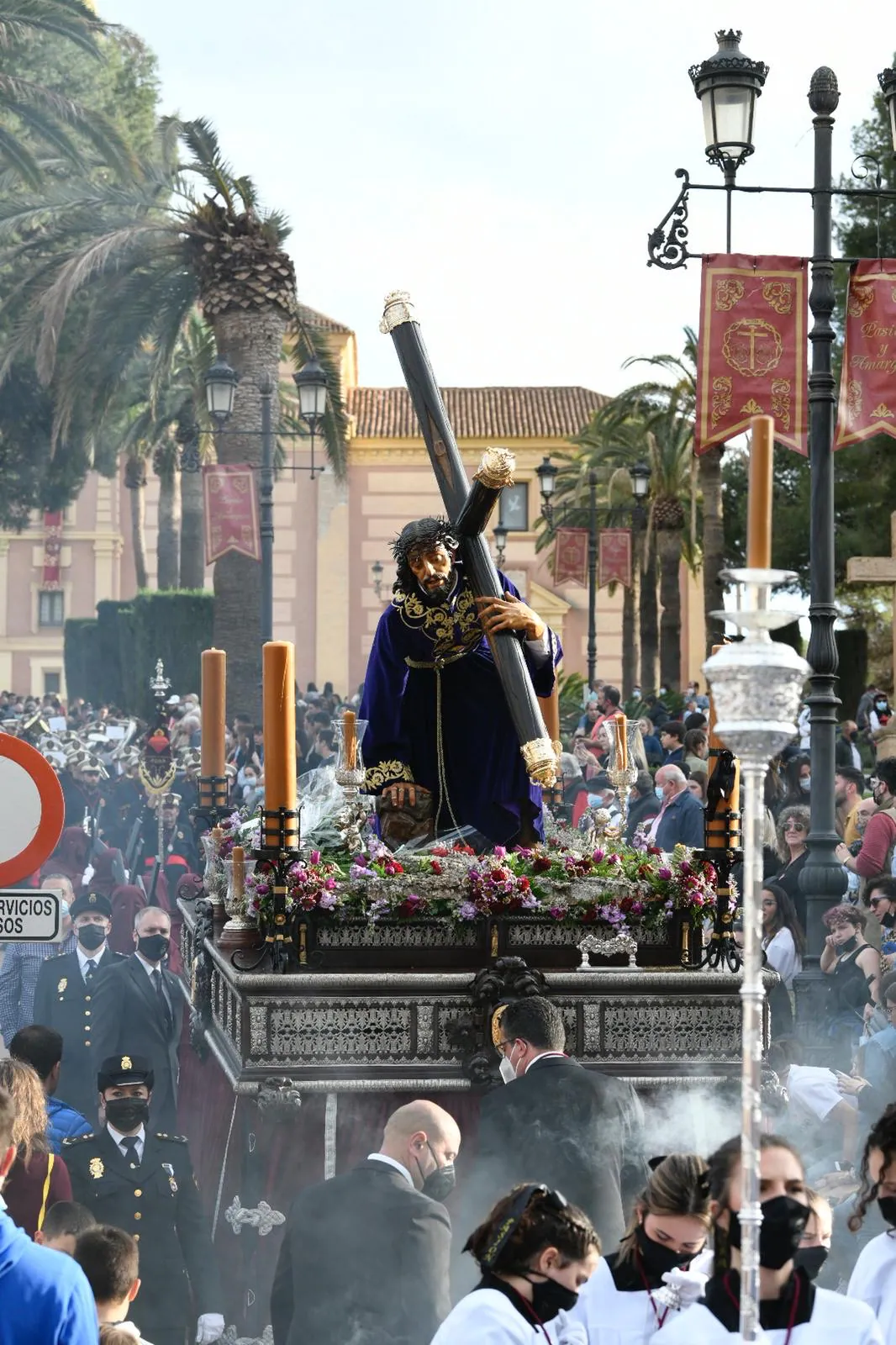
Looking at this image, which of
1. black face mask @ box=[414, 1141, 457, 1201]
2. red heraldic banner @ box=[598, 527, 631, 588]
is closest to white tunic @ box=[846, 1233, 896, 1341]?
black face mask @ box=[414, 1141, 457, 1201]

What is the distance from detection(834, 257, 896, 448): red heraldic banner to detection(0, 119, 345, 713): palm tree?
412 inches

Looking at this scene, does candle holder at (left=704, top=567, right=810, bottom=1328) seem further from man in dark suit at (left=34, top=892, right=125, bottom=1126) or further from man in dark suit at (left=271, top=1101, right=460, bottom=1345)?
man in dark suit at (left=34, top=892, right=125, bottom=1126)

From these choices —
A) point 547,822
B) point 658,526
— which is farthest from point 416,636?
point 658,526

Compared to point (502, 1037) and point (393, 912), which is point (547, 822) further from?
point (502, 1037)

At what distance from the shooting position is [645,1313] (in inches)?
149

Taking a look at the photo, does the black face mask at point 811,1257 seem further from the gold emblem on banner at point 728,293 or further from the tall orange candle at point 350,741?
the gold emblem on banner at point 728,293

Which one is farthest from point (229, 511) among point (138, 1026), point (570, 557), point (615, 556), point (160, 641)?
point (160, 641)

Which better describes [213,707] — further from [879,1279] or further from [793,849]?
[879,1279]

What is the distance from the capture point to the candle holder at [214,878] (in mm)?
8184

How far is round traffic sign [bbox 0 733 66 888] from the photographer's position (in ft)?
18.4

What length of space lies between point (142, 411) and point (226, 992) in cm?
3242

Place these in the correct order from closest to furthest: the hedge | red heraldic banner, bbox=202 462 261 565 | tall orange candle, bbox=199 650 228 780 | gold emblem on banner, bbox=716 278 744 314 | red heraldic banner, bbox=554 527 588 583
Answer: tall orange candle, bbox=199 650 228 780, gold emblem on banner, bbox=716 278 744 314, red heraldic banner, bbox=202 462 261 565, red heraldic banner, bbox=554 527 588 583, the hedge

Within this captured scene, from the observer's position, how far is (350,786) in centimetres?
661

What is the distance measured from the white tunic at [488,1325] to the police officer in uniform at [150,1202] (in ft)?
7.25
